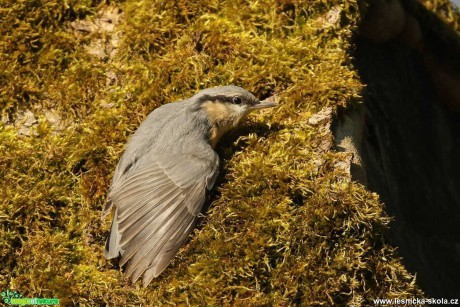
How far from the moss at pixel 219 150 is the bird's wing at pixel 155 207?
0.09 meters

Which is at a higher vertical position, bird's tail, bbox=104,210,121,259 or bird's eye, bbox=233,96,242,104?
bird's eye, bbox=233,96,242,104

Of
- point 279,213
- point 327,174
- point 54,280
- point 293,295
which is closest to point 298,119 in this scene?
point 327,174

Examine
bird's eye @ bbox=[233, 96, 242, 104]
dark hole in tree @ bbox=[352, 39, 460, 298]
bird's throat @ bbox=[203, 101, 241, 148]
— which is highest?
bird's eye @ bbox=[233, 96, 242, 104]

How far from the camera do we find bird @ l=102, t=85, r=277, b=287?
3.53 meters

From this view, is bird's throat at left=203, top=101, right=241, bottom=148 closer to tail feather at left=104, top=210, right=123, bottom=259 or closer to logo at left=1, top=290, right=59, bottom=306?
tail feather at left=104, top=210, right=123, bottom=259

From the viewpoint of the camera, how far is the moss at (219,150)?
11.4 feet

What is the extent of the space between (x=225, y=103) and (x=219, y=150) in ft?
0.87

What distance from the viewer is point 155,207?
3697 millimetres

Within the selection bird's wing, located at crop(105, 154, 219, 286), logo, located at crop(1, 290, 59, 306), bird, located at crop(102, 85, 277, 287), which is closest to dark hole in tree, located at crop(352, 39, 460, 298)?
bird, located at crop(102, 85, 277, 287)

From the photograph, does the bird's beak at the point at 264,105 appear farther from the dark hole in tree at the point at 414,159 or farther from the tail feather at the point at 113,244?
the tail feather at the point at 113,244

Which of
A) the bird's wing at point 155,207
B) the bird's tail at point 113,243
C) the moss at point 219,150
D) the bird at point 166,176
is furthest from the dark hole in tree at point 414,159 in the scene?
the bird's tail at point 113,243

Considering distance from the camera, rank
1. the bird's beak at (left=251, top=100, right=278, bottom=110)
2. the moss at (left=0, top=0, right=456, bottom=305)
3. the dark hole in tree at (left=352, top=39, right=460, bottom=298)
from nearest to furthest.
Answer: the moss at (left=0, top=0, right=456, bottom=305) → the bird's beak at (left=251, top=100, right=278, bottom=110) → the dark hole in tree at (left=352, top=39, right=460, bottom=298)

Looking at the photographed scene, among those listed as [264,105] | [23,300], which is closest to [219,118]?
[264,105]

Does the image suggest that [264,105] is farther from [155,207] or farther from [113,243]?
[113,243]
